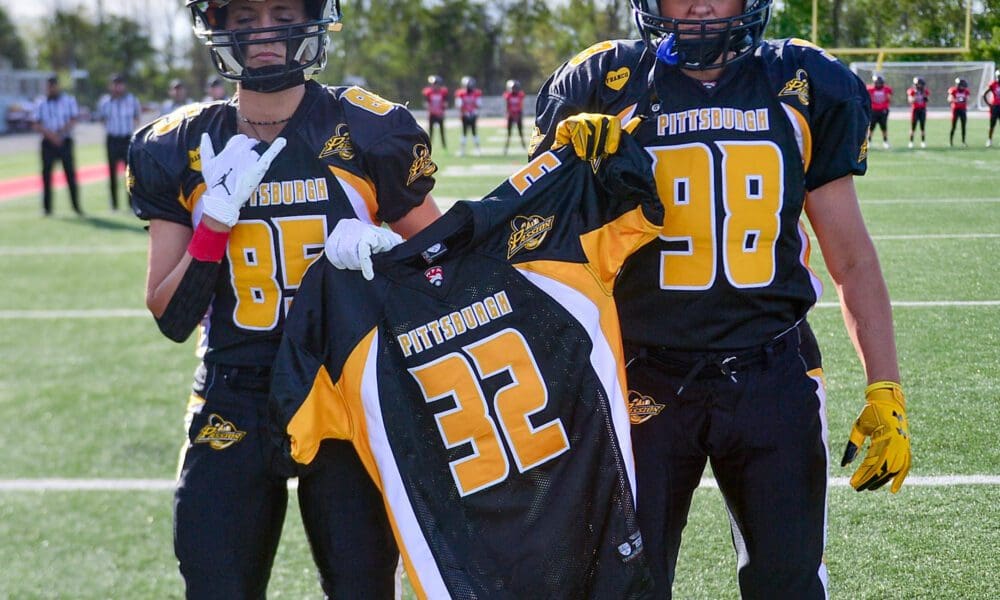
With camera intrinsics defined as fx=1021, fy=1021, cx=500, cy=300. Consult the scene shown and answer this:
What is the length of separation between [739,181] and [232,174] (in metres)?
1.17

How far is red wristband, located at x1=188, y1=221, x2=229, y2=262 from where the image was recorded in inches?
94.3

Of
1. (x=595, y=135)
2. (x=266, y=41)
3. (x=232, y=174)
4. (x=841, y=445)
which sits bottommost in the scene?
(x=841, y=445)

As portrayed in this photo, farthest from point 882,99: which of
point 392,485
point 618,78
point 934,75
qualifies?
point 392,485

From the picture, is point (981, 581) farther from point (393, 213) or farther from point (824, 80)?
point (393, 213)

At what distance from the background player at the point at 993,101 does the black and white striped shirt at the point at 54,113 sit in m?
12.3

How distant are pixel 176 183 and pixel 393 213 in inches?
21.7

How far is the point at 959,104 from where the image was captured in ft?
12.3

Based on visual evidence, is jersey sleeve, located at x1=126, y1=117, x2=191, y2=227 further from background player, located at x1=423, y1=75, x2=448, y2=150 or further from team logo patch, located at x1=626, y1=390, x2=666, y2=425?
background player, located at x1=423, y1=75, x2=448, y2=150

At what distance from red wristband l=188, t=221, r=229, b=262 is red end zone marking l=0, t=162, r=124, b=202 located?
1489cm

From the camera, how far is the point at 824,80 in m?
2.30

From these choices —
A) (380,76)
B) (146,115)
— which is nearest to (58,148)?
(146,115)

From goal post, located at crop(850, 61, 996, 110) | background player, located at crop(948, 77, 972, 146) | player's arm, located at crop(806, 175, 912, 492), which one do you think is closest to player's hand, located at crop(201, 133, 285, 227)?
→ player's arm, located at crop(806, 175, 912, 492)

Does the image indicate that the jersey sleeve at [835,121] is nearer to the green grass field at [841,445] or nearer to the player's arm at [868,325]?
the player's arm at [868,325]

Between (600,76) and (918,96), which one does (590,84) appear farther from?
(918,96)
